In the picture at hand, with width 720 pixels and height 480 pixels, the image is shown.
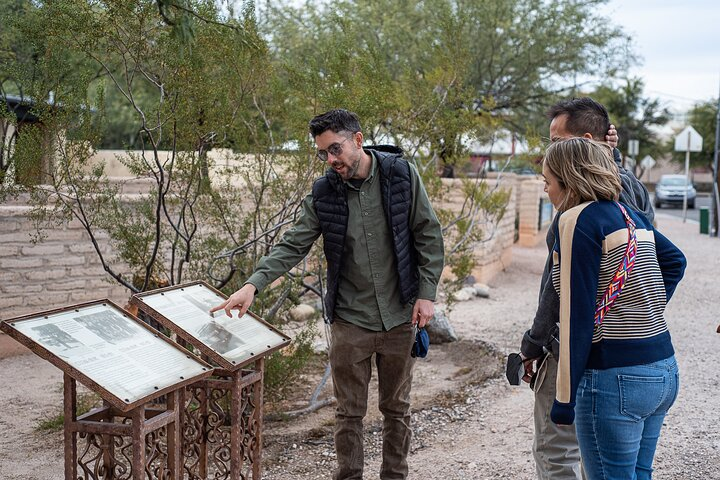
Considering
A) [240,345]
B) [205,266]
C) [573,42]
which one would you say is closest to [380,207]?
[240,345]

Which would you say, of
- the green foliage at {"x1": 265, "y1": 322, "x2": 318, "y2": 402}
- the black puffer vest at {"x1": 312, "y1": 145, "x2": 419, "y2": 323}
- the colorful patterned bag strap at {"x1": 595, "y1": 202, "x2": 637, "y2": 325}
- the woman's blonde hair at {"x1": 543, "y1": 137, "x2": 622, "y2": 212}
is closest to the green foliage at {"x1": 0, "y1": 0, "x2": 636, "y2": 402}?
the green foliage at {"x1": 265, "y1": 322, "x2": 318, "y2": 402}

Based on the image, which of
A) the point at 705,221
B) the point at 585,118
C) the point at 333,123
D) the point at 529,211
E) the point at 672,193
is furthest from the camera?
the point at 672,193

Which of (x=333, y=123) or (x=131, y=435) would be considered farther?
(x=333, y=123)

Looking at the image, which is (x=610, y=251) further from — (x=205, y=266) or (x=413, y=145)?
(x=413, y=145)

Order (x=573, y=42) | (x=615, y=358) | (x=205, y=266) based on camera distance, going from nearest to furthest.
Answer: (x=615, y=358) < (x=205, y=266) < (x=573, y=42)

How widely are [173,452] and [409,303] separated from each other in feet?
4.19

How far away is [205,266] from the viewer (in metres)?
6.33

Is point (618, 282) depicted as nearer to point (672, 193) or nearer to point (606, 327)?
point (606, 327)

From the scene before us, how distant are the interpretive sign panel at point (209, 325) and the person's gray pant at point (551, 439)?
4.47ft

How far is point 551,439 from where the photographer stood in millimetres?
3359

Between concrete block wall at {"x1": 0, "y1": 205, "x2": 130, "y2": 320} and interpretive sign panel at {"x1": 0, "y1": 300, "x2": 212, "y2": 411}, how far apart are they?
430cm

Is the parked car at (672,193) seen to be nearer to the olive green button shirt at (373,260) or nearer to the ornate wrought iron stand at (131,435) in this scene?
the olive green button shirt at (373,260)

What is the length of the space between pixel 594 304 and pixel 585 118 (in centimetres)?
110

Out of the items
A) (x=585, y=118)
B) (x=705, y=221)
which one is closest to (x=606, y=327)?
(x=585, y=118)
